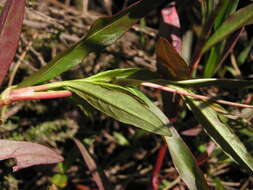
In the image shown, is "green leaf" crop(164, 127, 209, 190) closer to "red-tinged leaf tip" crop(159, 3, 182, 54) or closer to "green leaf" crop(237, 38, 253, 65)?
"red-tinged leaf tip" crop(159, 3, 182, 54)

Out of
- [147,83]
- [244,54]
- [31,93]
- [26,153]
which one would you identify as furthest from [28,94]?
[244,54]

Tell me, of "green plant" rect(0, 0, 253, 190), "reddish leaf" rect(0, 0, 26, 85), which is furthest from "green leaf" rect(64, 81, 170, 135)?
"reddish leaf" rect(0, 0, 26, 85)

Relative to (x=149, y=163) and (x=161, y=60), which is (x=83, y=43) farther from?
(x=149, y=163)

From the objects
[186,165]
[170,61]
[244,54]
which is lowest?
[186,165]

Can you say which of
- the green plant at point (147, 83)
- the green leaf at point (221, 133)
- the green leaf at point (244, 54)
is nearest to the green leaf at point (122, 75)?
the green plant at point (147, 83)

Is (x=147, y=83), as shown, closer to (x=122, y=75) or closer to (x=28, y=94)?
(x=122, y=75)

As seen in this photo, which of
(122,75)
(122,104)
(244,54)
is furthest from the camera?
(244,54)

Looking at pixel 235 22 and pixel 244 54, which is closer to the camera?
pixel 235 22

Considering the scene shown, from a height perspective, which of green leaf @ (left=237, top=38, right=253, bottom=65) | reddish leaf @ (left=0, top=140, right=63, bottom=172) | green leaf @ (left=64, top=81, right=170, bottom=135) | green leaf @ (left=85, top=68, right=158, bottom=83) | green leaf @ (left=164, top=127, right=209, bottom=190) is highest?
green leaf @ (left=85, top=68, right=158, bottom=83)
